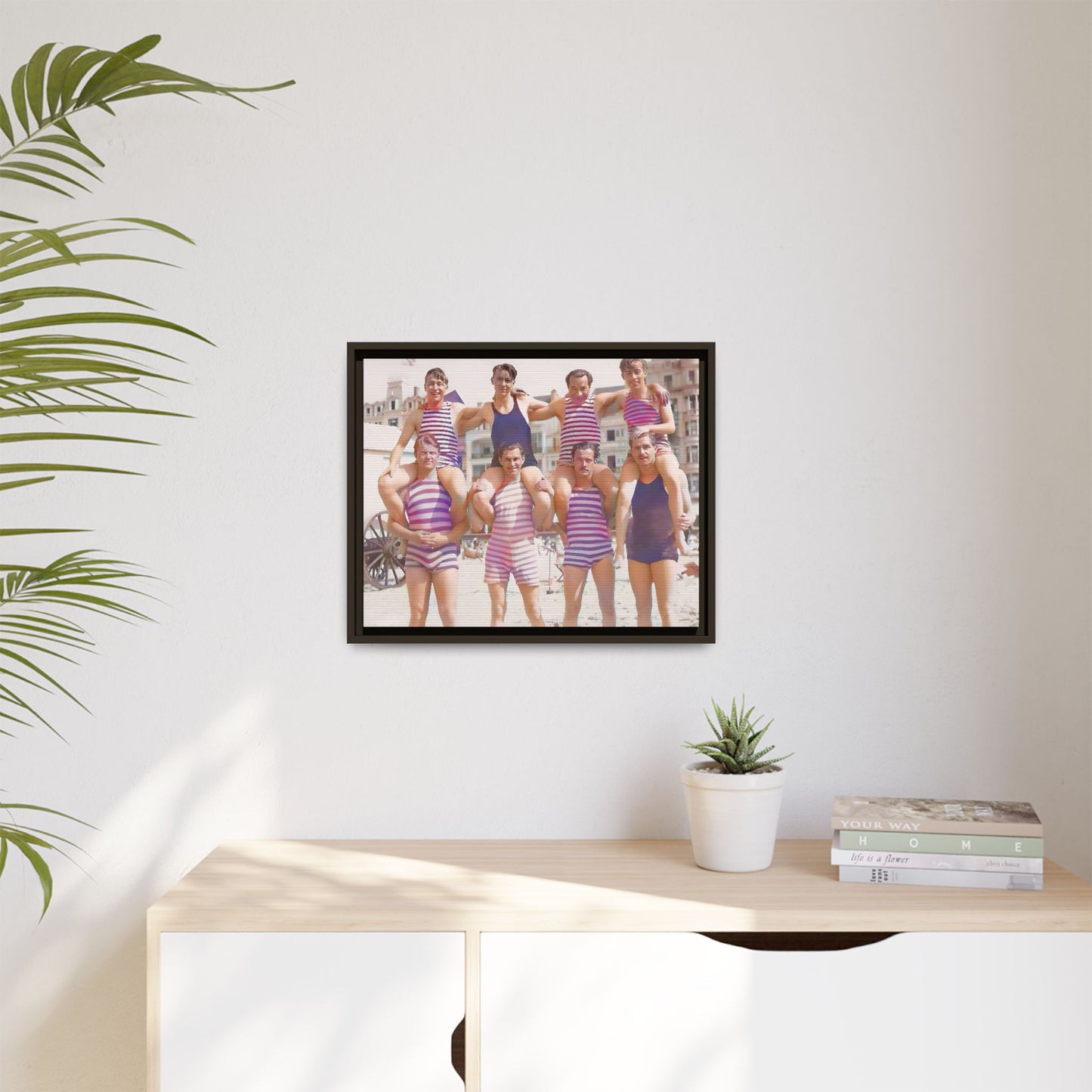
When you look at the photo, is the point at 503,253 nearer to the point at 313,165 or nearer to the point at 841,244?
the point at 313,165

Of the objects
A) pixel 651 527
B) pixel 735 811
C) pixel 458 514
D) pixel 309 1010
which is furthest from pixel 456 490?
pixel 309 1010

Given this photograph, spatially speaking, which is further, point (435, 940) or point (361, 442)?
point (361, 442)

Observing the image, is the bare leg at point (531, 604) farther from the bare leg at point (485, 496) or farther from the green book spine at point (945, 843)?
the green book spine at point (945, 843)

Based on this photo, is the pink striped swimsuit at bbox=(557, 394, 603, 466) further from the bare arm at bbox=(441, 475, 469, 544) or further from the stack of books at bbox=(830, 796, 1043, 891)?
the stack of books at bbox=(830, 796, 1043, 891)

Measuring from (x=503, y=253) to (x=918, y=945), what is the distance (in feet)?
4.55

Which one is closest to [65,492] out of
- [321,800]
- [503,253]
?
[321,800]

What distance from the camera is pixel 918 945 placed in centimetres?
143

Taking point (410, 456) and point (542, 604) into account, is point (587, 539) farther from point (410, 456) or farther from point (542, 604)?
point (410, 456)

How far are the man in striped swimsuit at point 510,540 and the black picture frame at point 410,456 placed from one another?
0.03 meters

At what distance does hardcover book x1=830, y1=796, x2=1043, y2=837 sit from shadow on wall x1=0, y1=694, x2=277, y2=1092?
106cm

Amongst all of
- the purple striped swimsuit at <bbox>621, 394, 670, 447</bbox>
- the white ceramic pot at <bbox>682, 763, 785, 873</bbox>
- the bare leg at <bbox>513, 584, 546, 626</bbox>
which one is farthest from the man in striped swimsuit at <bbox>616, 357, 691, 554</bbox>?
the white ceramic pot at <bbox>682, 763, 785, 873</bbox>

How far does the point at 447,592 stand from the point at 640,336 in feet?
2.03

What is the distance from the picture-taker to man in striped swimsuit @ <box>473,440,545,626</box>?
1.84 m

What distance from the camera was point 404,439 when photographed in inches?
72.5
